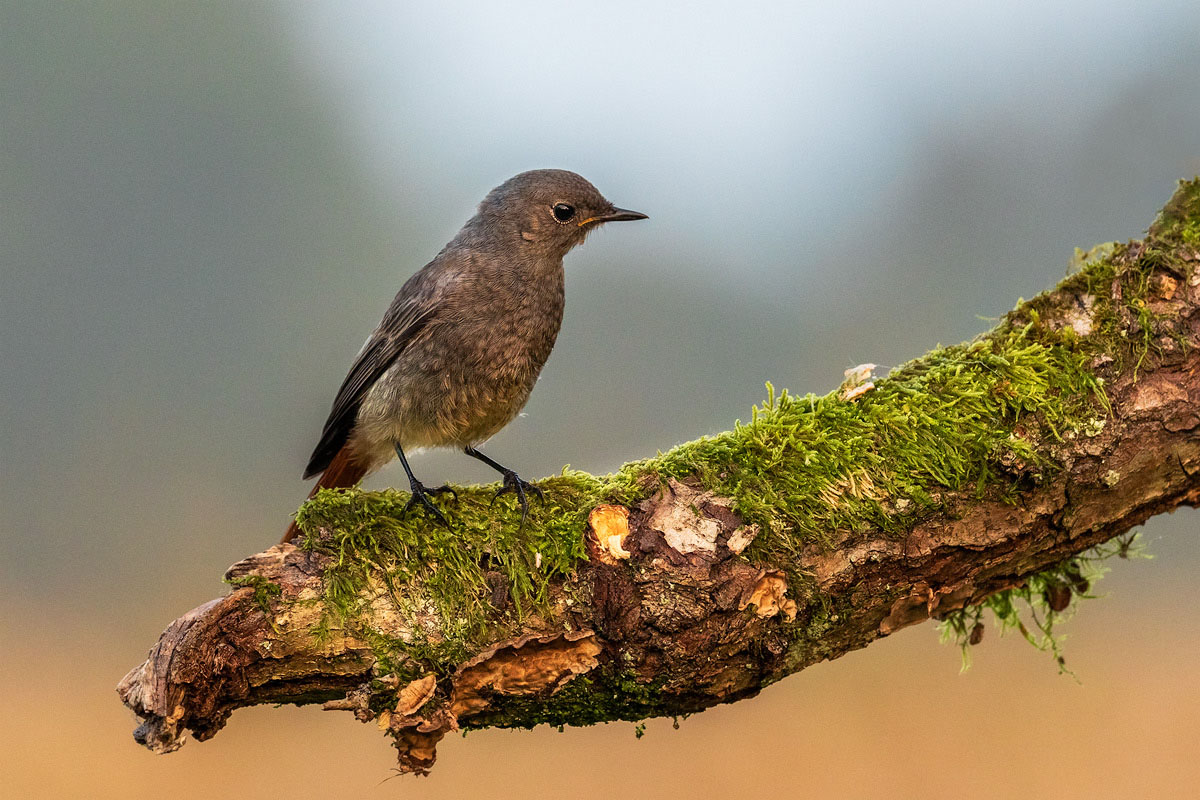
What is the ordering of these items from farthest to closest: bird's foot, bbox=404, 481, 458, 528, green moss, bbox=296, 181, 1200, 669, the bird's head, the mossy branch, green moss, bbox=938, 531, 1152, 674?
the bird's head → green moss, bbox=938, 531, 1152, 674 → bird's foot, bbox=404, 481, 458, 528 → green moss, bbox=296, 181, 1200, 669 → the mossy branch

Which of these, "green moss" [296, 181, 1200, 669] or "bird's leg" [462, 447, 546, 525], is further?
"bird's leg" [462, 447, 546, 525]

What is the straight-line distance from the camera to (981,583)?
3.26 m

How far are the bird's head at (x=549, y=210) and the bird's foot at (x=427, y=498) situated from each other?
1613mm

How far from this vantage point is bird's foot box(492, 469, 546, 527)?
11.5ft

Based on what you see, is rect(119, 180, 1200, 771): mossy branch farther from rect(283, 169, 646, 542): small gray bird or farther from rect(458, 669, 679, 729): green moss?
rect(283, 169, 646, 542): small gray bird

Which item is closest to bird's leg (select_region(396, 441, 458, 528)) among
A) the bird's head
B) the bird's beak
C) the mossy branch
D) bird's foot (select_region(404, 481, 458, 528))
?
bird's foot (select_region(404, 481, 458, 528))

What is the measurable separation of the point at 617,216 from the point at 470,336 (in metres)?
1.03

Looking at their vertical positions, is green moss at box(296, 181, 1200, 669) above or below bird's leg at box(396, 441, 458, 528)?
below

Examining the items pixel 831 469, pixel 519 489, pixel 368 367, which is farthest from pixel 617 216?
pixel 831 469

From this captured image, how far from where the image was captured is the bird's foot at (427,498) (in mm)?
3453

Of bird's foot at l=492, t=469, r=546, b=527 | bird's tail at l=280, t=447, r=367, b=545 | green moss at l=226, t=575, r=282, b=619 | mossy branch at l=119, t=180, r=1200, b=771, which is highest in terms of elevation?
bird's tail at l=280, t=447, r=367, b=545

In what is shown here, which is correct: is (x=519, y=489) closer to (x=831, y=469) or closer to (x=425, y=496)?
(x=425, y=496)

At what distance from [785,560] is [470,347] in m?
2.04

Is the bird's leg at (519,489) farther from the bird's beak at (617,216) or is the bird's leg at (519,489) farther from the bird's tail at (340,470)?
the bird's beak at (617,216)
